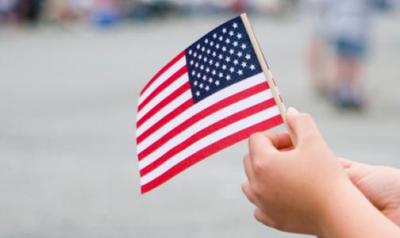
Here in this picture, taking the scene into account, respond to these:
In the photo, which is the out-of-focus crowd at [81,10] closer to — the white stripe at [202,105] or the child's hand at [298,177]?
the white stripe at [202,105]

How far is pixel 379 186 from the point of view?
6.81ft

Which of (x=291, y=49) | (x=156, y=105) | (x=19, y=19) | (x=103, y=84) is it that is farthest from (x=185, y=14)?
(x=156, y=105)

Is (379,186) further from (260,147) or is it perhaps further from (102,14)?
(102,14)

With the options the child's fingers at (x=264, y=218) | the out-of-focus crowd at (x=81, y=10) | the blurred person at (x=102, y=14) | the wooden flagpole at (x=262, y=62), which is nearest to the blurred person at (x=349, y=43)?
the wooden flagpole at (x=262, y=62)

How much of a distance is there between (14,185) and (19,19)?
19875mm

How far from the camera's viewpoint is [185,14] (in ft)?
110

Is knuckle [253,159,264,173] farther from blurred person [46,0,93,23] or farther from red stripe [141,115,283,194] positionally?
blurred person [46,0,93,23]

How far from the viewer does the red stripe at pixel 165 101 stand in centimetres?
221

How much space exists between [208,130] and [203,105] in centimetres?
6

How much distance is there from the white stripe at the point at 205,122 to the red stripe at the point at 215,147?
4 cm

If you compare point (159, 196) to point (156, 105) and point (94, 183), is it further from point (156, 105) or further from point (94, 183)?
point (156, 105)

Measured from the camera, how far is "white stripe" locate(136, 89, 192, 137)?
222 centimetres

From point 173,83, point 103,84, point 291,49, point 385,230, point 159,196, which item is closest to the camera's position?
point 385,230

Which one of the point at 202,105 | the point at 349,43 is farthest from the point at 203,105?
the point at 349,43
